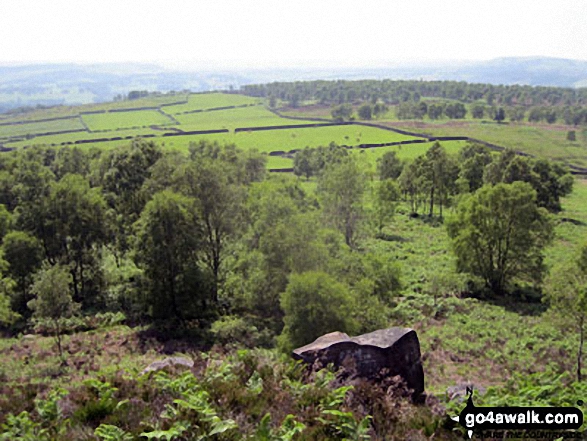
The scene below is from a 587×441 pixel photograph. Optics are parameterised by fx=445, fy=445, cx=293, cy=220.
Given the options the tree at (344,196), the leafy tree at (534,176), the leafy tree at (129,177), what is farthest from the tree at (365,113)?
the leafy tree at (129,177)

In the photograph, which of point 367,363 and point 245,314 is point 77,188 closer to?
point 245,314

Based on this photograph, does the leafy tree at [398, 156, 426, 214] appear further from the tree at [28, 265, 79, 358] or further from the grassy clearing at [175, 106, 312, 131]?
the grassy clearing at [175, 106, 312, 131]

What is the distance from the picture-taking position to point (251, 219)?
37.2 m

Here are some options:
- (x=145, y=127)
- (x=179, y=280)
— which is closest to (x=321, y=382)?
(x=179, y=280)

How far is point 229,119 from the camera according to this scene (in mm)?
164500

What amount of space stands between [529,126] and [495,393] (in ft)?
537

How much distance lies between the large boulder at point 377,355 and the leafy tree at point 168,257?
50.6 ft

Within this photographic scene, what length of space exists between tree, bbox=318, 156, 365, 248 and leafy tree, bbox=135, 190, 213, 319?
2105cm

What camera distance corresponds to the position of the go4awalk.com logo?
31.4 feet

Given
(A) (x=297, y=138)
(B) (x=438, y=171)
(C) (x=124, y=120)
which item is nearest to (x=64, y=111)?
(C) (x=124, y=120)

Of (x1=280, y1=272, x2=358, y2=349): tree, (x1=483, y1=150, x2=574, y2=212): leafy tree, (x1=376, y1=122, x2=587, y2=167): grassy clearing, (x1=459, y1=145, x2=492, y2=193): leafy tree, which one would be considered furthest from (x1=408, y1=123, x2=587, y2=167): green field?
(x1=280, y1=272, x2=358, y2=349): tree

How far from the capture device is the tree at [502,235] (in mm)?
38188

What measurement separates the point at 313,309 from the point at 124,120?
152006 millimetres

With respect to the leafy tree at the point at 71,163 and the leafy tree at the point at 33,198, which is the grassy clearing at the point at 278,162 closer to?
the leafy tree at the point at 71,163
